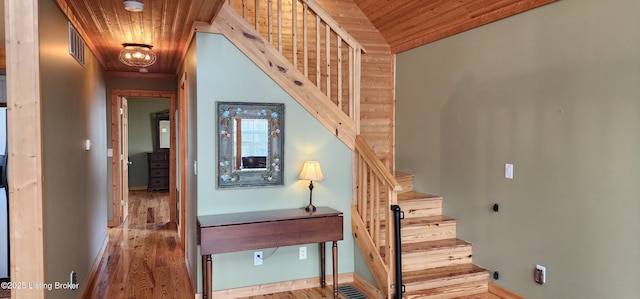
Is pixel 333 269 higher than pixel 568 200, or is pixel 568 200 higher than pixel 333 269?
pixel 568 200

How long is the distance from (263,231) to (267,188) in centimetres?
54

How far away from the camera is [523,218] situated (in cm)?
Result: 331

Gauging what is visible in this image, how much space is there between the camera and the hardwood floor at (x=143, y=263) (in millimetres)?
3672

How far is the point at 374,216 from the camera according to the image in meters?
3.78

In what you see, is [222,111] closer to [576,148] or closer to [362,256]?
[362,256]

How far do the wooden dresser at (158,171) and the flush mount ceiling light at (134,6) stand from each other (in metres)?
7.69

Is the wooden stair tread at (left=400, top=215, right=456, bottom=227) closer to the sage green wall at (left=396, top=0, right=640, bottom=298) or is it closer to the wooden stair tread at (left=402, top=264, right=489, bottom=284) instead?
the sage green wall at (left=396, top=0, right=640, bottom=298)

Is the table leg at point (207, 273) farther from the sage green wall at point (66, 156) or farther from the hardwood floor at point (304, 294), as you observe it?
the sage green wall at point (66, 156)

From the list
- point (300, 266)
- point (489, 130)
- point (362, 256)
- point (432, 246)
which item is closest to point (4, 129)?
point (300, 266)

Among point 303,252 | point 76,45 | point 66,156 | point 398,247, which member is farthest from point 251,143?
point 76,45

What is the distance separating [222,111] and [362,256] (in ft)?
5.83

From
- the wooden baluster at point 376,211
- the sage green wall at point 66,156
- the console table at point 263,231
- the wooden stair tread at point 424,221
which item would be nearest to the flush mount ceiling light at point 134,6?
the sage green wall at point 66,156

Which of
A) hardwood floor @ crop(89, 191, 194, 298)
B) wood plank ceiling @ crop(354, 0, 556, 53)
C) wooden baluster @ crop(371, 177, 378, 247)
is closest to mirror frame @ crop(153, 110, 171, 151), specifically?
hardwood floor @ crop(89, 191, 194, 298)

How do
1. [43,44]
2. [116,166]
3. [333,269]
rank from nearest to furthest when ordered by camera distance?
[43,44], [333,269], [116,166]
